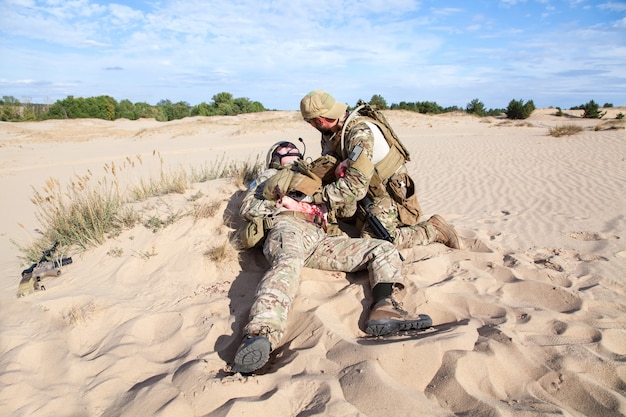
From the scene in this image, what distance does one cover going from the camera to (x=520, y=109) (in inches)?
1172

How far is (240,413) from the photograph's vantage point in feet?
6.51

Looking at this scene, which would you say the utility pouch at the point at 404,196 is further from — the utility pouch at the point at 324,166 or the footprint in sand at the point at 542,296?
the footprint in sand at the point at 542,296

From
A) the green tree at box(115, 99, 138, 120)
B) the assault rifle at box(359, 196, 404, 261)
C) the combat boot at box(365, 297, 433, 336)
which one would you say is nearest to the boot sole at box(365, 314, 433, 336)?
the combat boot at box(365, 297, 433, 336)

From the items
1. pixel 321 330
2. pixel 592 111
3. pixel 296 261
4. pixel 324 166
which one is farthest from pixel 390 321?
pixel 592 111

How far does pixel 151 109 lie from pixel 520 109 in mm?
34993

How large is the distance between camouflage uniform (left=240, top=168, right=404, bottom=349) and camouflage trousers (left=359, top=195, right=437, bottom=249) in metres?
0.68

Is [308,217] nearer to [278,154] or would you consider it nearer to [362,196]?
[362,196]

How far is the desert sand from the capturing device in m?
2.11

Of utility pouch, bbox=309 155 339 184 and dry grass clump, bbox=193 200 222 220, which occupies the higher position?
utility pouch, bbox=309 155 339 184

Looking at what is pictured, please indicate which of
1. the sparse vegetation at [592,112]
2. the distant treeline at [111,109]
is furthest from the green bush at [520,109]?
the distant treeline at [111,109]

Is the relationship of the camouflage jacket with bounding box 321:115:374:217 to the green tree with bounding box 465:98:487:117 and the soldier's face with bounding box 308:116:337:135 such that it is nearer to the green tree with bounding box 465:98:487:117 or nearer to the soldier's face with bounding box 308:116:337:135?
the soldier's face with bounding box 308:116:337:135

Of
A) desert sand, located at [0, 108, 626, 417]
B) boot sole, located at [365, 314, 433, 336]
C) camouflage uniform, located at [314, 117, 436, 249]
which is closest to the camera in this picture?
desert sand, located at [0, 108, 626, 417]

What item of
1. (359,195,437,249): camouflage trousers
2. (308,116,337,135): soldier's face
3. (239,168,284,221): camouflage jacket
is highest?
(308,116,337,135): soldier's face

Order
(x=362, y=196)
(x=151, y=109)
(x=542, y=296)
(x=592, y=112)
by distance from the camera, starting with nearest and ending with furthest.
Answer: (x=542, y=296) → (x=362, y=196) → (x=592, y=112) → (x=151, y=109)
